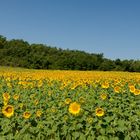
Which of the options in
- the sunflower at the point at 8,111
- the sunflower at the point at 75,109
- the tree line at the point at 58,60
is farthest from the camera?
the tree line at the point at 58,60

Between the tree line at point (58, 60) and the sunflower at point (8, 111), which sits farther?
the tree line at point (58, 60)

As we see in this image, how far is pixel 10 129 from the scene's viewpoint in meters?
6.48

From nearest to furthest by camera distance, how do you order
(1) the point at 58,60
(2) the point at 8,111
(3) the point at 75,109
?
(3) the point at 75,109
(2) the point at 8,111
(1) the point at 58,60

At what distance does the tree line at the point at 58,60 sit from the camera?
7138 cm

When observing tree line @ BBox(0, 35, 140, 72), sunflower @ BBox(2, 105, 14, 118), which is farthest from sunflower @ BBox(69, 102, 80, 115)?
tree line @ BBox(0, 35, 140, 72)

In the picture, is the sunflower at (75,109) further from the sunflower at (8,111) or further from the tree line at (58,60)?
the tree line at (58,60)

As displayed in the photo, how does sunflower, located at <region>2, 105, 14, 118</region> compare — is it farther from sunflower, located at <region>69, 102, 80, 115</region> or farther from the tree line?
the tree line

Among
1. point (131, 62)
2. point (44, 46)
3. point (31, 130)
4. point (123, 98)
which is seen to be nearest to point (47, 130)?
point (31, 130)

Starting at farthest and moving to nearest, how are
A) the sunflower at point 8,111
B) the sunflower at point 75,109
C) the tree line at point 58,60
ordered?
the tree line at point 58,60 → the sunflower at point 8,111 → the sunflower at point 75,109

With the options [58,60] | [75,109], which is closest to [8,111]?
[75,109]

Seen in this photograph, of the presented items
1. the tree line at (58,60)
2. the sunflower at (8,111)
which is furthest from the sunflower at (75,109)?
the tree line at (58,60)

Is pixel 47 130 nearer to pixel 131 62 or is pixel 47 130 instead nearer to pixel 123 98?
pixel 123 98

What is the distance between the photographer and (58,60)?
240 ft

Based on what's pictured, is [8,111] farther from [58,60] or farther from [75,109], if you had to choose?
[58,60]
